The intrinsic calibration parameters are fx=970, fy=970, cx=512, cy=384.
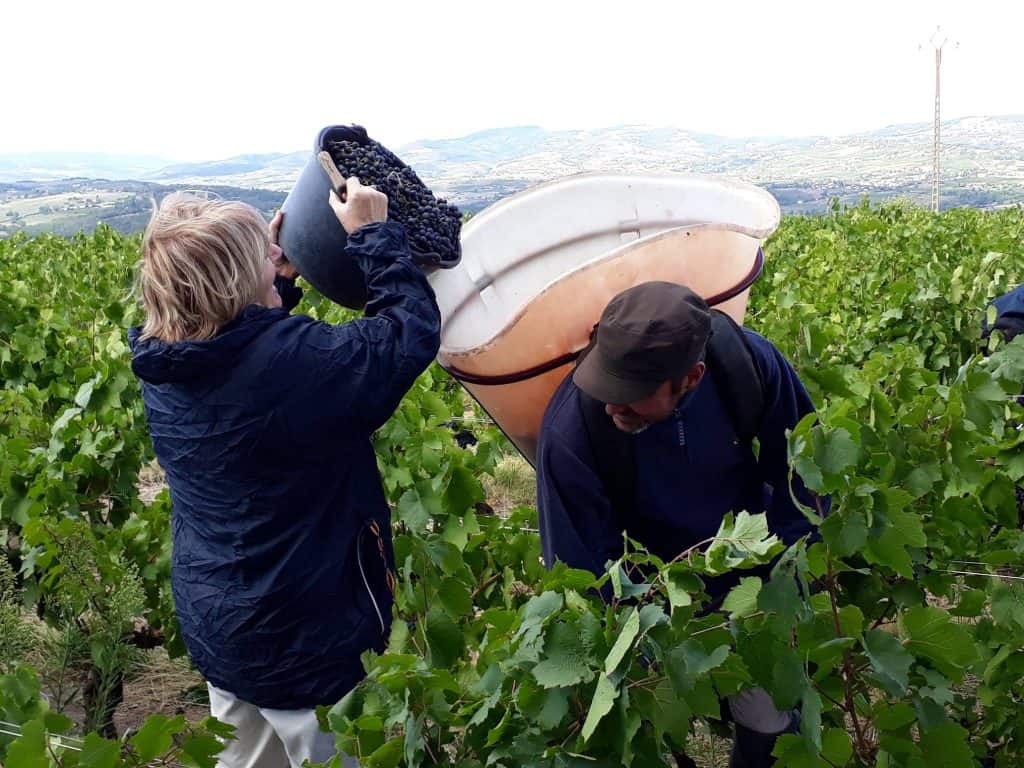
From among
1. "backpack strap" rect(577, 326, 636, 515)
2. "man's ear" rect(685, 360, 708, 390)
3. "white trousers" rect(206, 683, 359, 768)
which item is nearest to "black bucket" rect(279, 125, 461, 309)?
"backpack strap" rect(577, 326, 636, 515)

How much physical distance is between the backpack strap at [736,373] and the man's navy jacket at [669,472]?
0.02m

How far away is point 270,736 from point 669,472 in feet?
3.18

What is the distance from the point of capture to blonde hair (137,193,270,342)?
1.59 meters

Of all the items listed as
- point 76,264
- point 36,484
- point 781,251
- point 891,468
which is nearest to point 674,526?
point 891,468

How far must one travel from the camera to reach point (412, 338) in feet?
5.16

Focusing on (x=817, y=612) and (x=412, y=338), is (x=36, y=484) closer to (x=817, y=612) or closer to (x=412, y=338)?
(x=412, y=338)

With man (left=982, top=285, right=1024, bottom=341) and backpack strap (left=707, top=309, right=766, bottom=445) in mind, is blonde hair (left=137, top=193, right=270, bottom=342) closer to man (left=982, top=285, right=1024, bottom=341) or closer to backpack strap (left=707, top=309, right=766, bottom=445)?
backpack strap (left=707, top=309, right=766, bottom=445)

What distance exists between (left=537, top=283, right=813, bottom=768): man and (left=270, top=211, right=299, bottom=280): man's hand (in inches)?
23.0

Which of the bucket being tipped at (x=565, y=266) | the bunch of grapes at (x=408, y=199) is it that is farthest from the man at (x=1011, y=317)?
the bunch of grapes at (x=408, y=199)

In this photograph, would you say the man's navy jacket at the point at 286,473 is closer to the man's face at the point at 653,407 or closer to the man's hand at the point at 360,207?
the man's hand at the point at 360,207

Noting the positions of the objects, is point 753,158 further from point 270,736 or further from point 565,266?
point 270,736

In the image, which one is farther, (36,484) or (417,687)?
(36,484)

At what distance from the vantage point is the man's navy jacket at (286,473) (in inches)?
62.7

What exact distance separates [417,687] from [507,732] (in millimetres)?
128
